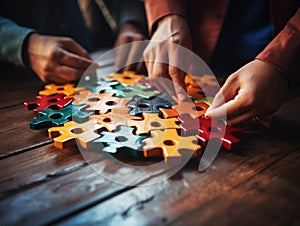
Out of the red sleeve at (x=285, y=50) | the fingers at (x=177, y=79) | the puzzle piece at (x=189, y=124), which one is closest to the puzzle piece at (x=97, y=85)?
the fingers at (x=177, y=79)

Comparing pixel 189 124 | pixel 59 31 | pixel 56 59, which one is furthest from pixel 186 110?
pixel 59 31

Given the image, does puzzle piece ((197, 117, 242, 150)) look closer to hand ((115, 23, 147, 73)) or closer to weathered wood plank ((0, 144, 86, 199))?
weathered wood plank ((0, 144, 86, 199))

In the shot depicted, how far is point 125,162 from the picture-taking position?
2.27 feet

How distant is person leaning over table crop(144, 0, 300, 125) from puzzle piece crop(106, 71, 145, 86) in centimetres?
8

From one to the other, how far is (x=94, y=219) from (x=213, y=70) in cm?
93

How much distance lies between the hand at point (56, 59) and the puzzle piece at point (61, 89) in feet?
0.16

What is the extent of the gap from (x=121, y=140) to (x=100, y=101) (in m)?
0.23

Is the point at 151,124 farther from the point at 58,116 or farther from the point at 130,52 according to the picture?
the point at 130,52

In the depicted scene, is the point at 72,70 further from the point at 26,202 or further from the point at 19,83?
the point at 26,202

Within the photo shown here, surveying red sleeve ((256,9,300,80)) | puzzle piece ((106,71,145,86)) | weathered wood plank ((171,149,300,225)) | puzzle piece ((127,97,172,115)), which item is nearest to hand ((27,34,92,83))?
puzzle piece ((106,71,145,86))

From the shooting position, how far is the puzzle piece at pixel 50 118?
82 cm

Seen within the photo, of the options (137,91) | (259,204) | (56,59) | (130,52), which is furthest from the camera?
(130,52)

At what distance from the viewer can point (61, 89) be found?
109cm

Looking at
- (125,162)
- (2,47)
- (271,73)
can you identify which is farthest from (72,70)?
(271,73)
